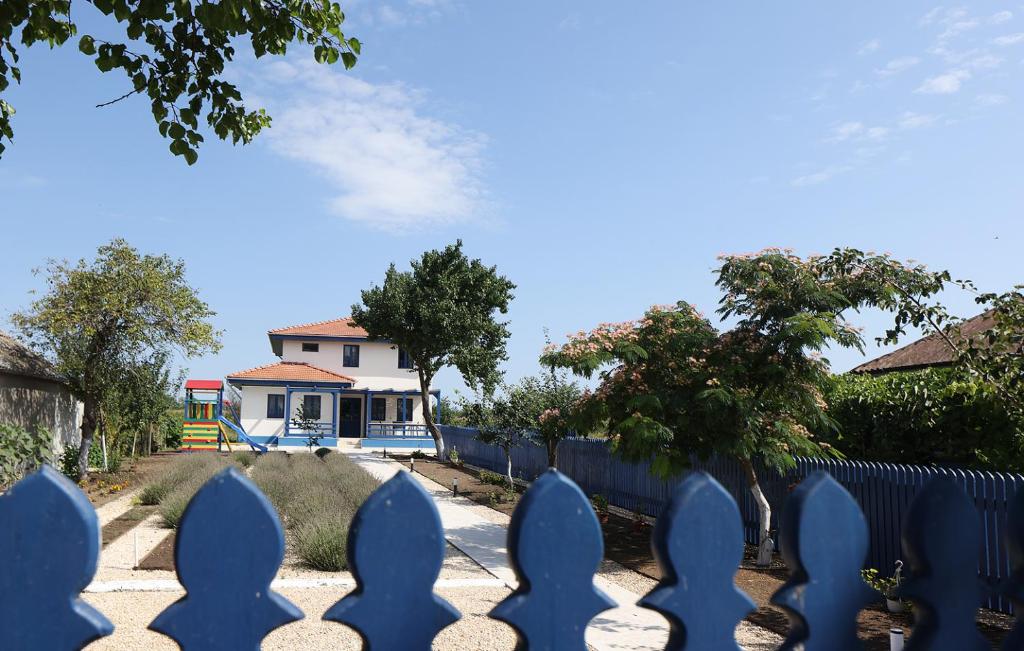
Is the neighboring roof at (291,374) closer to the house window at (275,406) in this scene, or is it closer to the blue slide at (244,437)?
the house window at (275,406)

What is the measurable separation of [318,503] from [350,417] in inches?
1383

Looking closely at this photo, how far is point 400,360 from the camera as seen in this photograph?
47.5 m

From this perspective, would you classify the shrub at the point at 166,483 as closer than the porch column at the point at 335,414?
Yes

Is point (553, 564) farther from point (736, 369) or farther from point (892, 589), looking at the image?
point (736, 369)

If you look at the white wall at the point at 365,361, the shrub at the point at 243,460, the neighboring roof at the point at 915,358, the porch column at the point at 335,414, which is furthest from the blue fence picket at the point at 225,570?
the white wall at the point at 365,361

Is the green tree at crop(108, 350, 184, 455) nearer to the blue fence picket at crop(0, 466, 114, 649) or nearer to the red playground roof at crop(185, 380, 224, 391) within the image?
the red playground roof at crop(185, 380, 224, 391)

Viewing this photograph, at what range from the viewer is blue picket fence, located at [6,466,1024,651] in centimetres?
125

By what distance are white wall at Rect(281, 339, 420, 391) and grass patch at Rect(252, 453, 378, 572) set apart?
1034 inches

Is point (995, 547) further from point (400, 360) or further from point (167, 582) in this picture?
point (400, 360)

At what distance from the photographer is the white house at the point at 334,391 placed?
42531mm

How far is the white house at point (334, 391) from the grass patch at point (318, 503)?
22069 millimetres

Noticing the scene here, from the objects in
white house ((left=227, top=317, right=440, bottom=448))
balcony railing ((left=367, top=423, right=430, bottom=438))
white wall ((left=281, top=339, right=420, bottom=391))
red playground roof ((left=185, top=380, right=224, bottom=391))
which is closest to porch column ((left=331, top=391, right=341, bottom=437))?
white house ((left=227, top=317, right=440, bottom=448))

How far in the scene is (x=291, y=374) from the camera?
142ft

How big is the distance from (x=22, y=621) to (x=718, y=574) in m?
1.29
